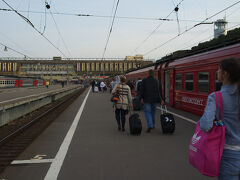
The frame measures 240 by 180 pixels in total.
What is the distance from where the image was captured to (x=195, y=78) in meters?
10.1

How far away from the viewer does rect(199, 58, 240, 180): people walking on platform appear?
2.03m

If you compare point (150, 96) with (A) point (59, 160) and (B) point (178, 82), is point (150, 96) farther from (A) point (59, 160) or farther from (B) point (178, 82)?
(B) point (178, 82)

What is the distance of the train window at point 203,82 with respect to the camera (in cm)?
902

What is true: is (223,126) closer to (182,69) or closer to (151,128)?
(151,128)

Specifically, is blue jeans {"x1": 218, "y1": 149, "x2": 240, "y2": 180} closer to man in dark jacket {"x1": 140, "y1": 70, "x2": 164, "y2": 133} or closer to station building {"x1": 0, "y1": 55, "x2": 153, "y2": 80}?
man in dark jacket {"x1": 140, "y1": 70, "x2": 164, "y2": 133}

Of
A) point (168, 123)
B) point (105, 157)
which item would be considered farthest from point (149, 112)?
point (105, 157)

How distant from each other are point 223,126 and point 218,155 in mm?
234

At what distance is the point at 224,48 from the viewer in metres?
8.26

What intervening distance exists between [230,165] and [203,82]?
767cm

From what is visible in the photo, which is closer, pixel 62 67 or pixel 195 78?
pixel 195 78

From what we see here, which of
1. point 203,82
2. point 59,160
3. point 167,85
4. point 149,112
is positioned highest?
point 203,82

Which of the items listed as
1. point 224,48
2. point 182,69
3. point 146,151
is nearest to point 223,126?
point 146,151

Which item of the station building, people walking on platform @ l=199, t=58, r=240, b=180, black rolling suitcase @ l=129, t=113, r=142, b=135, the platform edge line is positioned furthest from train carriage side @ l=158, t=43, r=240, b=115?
the station building

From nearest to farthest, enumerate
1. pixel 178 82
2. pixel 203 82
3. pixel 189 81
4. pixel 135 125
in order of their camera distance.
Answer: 1. pixel 135 125
2. pixel 203 82
3. pixel 189 81
4. pixel 178 82
